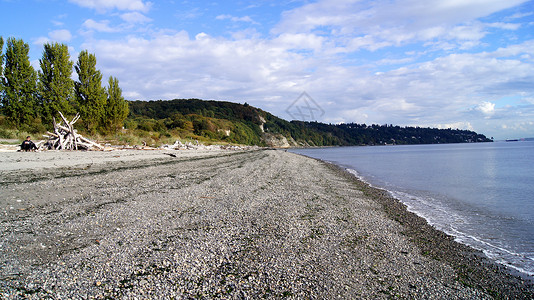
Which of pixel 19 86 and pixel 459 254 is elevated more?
pixel 19 86

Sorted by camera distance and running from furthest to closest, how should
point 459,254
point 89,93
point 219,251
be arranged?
point 89,93 → point 459,254 → point 219,251

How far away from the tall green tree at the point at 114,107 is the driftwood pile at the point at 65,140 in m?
10.9

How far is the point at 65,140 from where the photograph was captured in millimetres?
22422

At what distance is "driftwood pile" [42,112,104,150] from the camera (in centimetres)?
2198

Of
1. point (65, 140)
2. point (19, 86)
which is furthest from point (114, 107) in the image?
point (65, 140)

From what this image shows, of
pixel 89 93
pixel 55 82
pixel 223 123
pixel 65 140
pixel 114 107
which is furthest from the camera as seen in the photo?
pixel 223 123

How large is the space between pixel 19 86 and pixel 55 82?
301 cm

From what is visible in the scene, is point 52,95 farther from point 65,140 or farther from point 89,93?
point 65,140

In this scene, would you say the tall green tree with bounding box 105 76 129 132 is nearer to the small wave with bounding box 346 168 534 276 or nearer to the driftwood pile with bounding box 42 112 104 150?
the driftwood pile with bounding box 42 112 104 150

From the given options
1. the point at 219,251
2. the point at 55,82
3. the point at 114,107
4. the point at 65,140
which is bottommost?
the point at 219,251

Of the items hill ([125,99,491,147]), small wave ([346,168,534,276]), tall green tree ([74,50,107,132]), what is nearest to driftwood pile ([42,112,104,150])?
tall green tree ([74,50,107,132])

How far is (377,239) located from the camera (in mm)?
6414

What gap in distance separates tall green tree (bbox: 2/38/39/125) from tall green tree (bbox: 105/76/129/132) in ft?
24.9

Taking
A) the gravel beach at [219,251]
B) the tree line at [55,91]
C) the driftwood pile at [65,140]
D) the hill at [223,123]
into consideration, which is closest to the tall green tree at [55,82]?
the tree line at [55,91]
